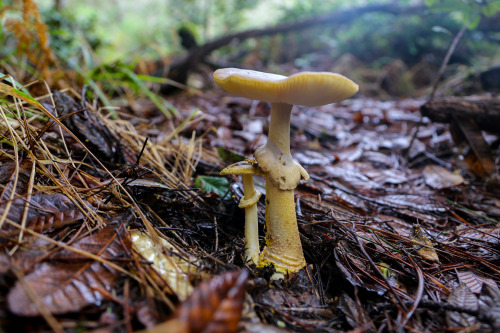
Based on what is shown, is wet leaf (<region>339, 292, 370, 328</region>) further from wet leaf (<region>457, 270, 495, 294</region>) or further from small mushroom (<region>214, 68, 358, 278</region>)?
wet leaf (<region>457, 270, 495, 294</region>)

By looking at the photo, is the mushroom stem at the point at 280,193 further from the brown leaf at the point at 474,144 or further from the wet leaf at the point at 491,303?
the brown leaf at the point at 474,144

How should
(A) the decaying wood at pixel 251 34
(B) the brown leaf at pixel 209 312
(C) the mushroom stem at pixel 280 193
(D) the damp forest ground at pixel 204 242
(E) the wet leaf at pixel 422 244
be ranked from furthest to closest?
(A) the decaying wood at pixel 251 34 → (E) the wet leaf at pixel 422 244 → (C) the mushroom stem at pixel 280 193 → (D) the damp forest ground at pixel 204 242 → (B) the brown leaf at pixel 209 312

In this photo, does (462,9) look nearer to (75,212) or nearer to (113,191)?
(113,191)

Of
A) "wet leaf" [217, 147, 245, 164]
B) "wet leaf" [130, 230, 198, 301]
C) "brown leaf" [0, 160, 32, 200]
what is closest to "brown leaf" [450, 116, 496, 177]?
"wet leaf" [217, 147, 245, 164]

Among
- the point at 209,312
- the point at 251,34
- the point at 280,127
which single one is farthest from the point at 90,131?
the point at 251,34

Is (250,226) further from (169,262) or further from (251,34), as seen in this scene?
(251,34)

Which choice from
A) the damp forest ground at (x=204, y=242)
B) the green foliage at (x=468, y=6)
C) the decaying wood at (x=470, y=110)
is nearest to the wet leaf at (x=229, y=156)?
the damp forest ground at (x=204, y=242)
